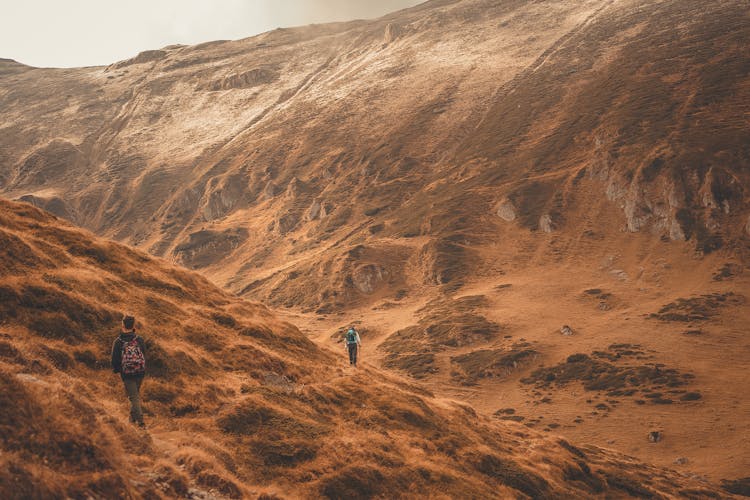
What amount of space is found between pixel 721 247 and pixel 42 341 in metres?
73.1

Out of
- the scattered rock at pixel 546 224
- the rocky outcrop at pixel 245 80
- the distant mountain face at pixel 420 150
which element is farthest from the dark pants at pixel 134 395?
the rocky outcrop at pixel 245 80

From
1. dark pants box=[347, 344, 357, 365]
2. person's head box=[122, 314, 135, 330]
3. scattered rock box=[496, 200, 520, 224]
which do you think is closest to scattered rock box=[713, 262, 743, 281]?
scattered rock box=[496, 200, 520, 224]

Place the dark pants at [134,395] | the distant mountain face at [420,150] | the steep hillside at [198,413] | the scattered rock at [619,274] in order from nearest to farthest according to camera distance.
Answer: the steep hillside at [198,413]
the dark pants at [134,395]
the scattered rock at [619,274]
the distant mountain face at [420,150]

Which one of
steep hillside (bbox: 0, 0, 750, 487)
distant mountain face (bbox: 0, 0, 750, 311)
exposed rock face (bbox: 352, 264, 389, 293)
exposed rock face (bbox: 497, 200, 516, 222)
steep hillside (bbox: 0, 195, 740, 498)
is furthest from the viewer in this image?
exposed rock face (bbox: 497, 200, 516, 222)

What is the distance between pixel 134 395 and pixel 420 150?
366ft

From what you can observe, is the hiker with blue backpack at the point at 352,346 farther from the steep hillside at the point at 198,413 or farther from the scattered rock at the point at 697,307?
the scattered rock at the point at 697,307

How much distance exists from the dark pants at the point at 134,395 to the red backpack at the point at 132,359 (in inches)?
7.1

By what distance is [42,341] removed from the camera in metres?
14.2

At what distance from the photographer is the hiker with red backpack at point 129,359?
37.4ft

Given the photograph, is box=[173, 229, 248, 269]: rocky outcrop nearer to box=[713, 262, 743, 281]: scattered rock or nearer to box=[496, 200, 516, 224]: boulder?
box=[496, 200, 516, 224]: boulder

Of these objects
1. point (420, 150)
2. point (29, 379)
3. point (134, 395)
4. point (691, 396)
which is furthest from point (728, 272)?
point (29, 379)

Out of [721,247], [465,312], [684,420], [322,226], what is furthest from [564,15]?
[684,420]

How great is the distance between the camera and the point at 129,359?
1145cm

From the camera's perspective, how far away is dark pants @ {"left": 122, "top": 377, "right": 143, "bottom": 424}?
11477 millimetres
